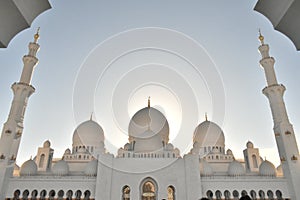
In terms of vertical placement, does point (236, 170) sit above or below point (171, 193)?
above

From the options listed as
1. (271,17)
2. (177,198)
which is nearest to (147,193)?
(177,198)

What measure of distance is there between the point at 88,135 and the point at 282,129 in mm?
16855

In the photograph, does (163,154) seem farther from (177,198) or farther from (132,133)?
(132,133)

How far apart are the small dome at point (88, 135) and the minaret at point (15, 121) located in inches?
231

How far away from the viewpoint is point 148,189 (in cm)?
1641

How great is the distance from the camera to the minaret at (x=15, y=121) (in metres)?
16.0

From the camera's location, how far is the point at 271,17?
244 centimetres

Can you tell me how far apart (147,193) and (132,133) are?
6644 millimetres

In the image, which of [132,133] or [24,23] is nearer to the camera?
[24,23]

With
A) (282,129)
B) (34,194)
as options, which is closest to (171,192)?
(34,194)

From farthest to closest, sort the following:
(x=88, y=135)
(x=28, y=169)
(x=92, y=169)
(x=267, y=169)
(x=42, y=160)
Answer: (x=88, y=135)
(x=42, y=160)
(x=267, y=169)
(x=28, y=169)
(x=92, y=169)

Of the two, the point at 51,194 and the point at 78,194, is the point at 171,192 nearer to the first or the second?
the point at 78,194

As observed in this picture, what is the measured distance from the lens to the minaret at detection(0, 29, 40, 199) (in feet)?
52.5

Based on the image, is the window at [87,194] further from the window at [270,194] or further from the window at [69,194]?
the window at [270,194]
